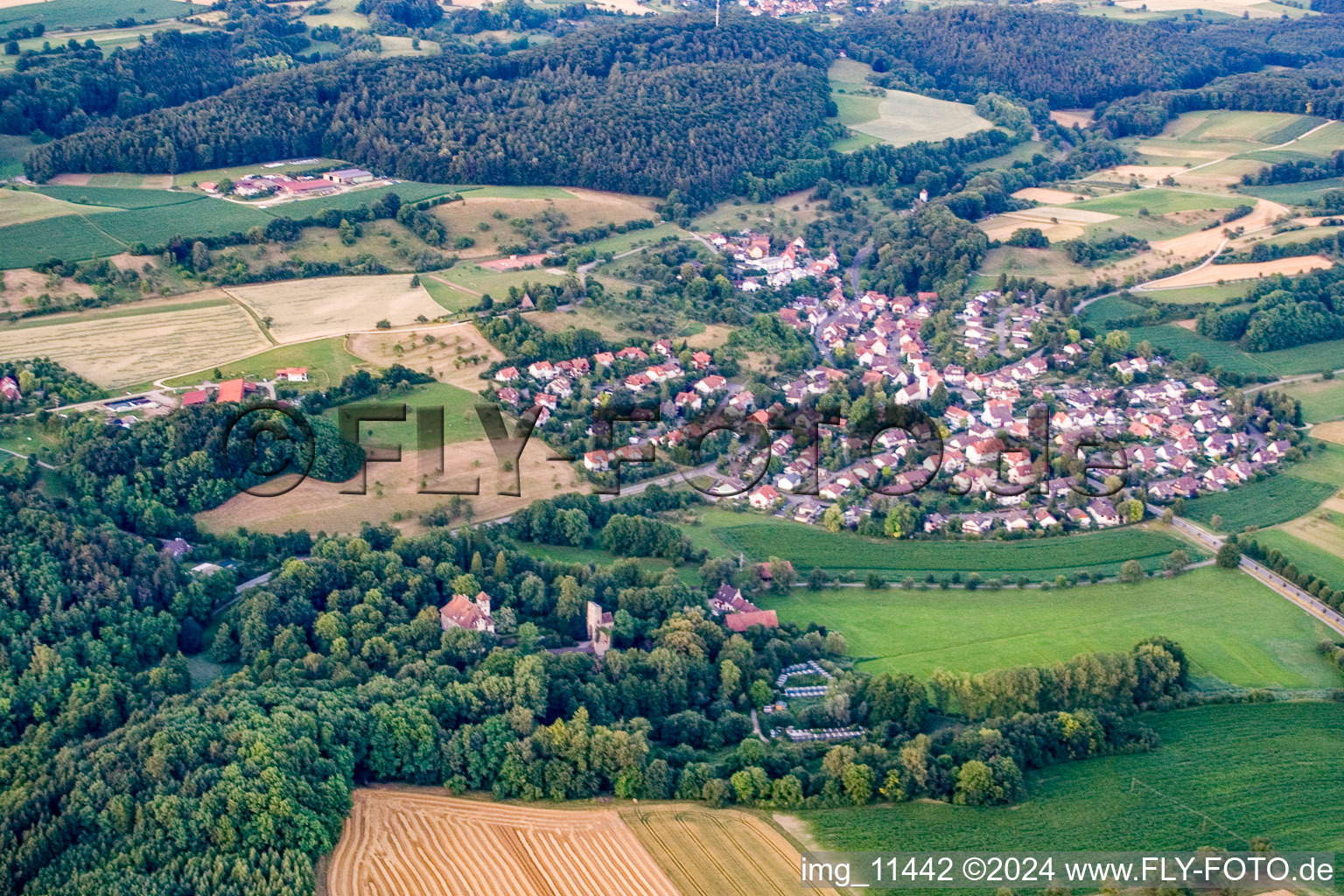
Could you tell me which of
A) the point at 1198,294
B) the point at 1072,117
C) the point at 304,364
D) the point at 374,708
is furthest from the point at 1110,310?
the point at 374,708

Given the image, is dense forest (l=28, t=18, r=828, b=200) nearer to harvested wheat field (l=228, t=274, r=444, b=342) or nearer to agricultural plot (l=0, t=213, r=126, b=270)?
agricultural plot (l=0, t=213, r=126, b=270)

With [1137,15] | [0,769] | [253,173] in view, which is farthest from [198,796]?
[1137,15]

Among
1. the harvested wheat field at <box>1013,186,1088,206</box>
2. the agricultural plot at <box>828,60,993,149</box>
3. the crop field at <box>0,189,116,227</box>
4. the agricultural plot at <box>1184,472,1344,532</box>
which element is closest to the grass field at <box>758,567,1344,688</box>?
the agricultural plot at <box>1184,472,1344,532</box>

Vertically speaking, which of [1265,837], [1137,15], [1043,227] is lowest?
[1265,837]

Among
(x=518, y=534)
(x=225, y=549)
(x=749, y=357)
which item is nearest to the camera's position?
(x=225, y=549)

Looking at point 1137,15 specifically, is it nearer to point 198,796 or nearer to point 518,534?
point 518,534

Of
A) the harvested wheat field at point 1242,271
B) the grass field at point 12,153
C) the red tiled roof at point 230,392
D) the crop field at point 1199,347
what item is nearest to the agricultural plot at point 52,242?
the grass field at point 12,153
